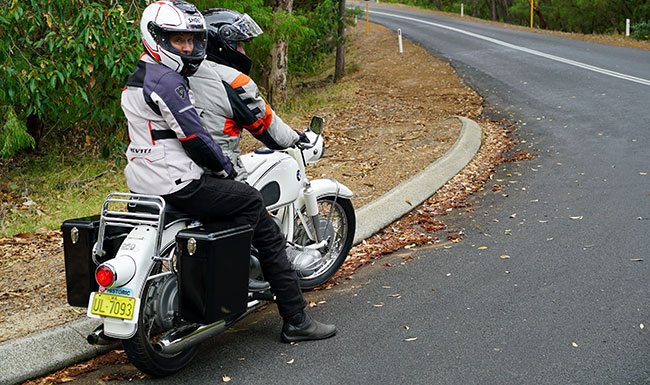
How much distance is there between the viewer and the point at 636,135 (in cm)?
1169

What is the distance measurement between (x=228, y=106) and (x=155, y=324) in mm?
1460

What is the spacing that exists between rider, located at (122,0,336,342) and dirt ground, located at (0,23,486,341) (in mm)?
1547

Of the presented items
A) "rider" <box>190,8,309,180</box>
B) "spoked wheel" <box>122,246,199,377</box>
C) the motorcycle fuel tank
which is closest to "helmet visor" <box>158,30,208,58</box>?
"rider" <box>190,8,309,180</box>

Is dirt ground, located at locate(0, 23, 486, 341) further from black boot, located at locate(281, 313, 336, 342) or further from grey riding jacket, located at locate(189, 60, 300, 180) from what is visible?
grey riding jacket, located at locate(189, 60, 300, 180)

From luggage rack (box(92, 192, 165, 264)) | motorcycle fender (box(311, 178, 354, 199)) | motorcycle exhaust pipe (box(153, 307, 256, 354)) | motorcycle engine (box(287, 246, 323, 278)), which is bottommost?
motorcycle exhaust pipe (box(153, 307, 256, 354))

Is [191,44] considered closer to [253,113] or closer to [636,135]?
[253,113]

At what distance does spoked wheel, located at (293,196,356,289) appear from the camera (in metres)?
5.68

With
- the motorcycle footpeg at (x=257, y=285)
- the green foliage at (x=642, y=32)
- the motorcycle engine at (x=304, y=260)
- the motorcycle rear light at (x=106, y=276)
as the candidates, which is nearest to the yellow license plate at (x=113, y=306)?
the motorcycle rear light at (x=106, y=276)

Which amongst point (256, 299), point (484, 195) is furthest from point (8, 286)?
point (484, 195)

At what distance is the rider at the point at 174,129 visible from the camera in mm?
4117

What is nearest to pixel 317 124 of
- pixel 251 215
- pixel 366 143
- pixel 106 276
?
pixel 251 215

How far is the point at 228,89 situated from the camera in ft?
15.0

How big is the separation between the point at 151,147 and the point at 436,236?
384cm

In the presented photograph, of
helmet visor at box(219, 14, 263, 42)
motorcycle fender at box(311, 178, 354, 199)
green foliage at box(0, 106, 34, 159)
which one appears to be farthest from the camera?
green foliage at box(0, 106, 34, 159)
